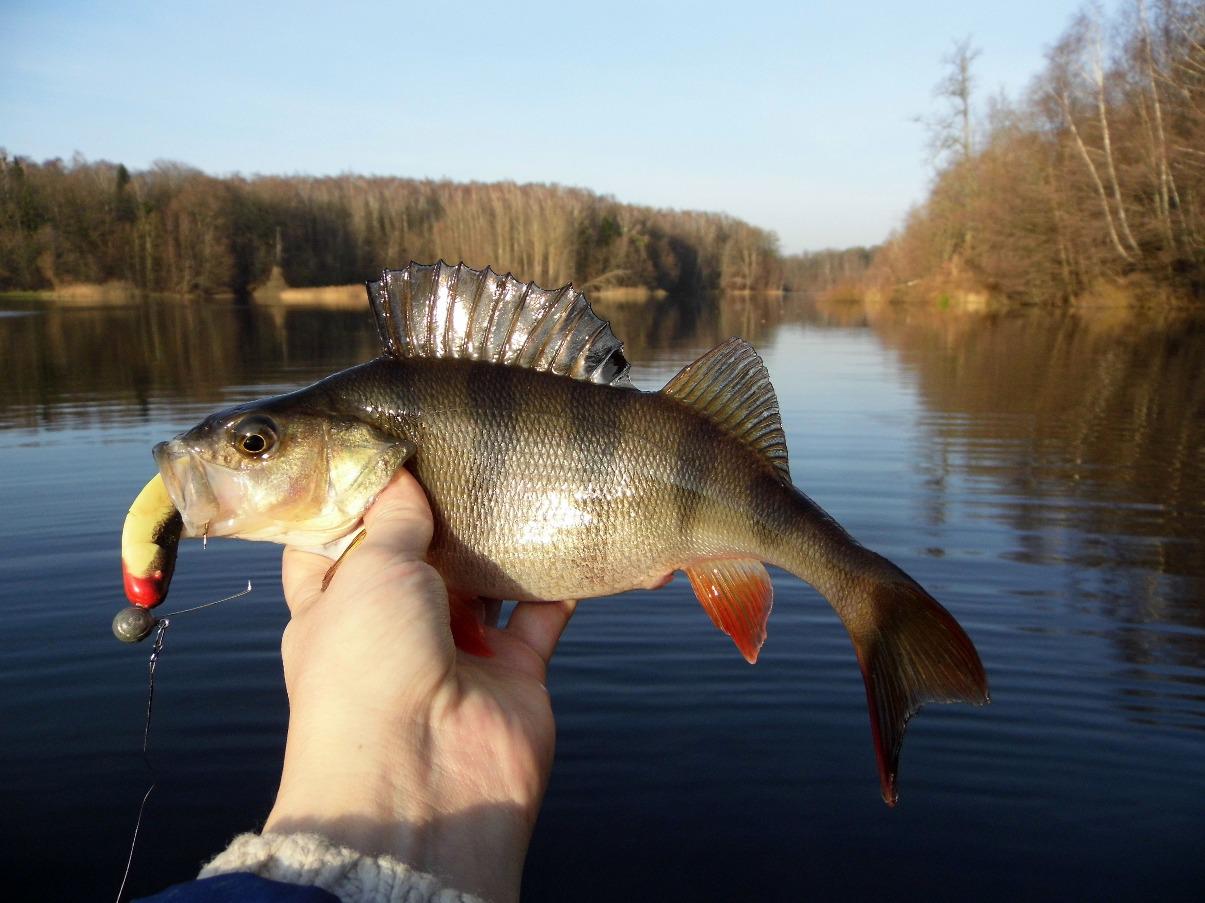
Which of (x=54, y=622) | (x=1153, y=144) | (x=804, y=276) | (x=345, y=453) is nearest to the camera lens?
(x=345, y=453)

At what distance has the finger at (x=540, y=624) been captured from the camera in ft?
10.7

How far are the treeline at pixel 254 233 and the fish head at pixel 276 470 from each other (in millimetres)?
69906

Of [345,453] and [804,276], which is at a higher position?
[804,276]

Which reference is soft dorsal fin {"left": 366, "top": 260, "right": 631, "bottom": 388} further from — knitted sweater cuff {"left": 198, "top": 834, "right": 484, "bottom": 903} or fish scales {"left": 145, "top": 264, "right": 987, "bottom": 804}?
knitted sweater cuff {"left": 198, "top": 834, "right": 484, "bottom": 903}

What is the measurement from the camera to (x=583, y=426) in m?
2.85

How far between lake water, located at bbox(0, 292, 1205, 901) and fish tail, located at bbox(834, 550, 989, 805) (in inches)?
75.7

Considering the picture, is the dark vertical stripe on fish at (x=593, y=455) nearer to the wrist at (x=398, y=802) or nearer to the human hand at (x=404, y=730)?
the human hand at (x=404, y=730)

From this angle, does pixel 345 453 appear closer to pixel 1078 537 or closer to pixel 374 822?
pixel 374 822

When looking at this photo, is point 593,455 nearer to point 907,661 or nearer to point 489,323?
point 489,323

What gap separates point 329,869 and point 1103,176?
4537 centimetres

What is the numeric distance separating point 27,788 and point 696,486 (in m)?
4.15

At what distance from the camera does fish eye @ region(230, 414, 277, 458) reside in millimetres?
2701

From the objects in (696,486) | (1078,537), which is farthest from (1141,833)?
(1078,537)

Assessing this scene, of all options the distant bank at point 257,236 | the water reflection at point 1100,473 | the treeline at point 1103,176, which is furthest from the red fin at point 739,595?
the distant bank at point 257,236
